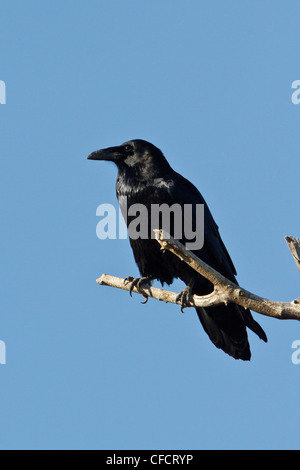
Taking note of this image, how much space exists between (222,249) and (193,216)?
0.48m

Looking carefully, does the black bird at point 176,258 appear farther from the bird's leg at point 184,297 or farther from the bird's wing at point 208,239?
the bird's leg at point 184,297

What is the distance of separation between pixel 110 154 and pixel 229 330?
245cm

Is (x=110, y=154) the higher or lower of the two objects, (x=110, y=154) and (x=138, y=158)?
the higher

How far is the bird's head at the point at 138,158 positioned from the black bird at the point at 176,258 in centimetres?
1

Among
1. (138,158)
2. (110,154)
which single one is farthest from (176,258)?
(110,154)

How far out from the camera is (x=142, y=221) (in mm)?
8266

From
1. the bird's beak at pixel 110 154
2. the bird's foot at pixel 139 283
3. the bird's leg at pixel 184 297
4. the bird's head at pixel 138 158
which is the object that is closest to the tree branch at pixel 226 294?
the bird's leg at pixel 184 297

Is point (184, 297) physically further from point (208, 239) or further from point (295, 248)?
point (295, 248)

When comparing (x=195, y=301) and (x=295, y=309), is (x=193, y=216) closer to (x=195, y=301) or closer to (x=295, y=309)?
(x=195, y=301)

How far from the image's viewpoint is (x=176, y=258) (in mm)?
8172

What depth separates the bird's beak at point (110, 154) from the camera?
8.97 meters

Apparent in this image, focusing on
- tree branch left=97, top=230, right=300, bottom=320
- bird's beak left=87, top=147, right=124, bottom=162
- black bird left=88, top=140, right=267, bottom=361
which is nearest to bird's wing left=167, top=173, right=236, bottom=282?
black bird left=88, top=140, right=267, bottom=361
